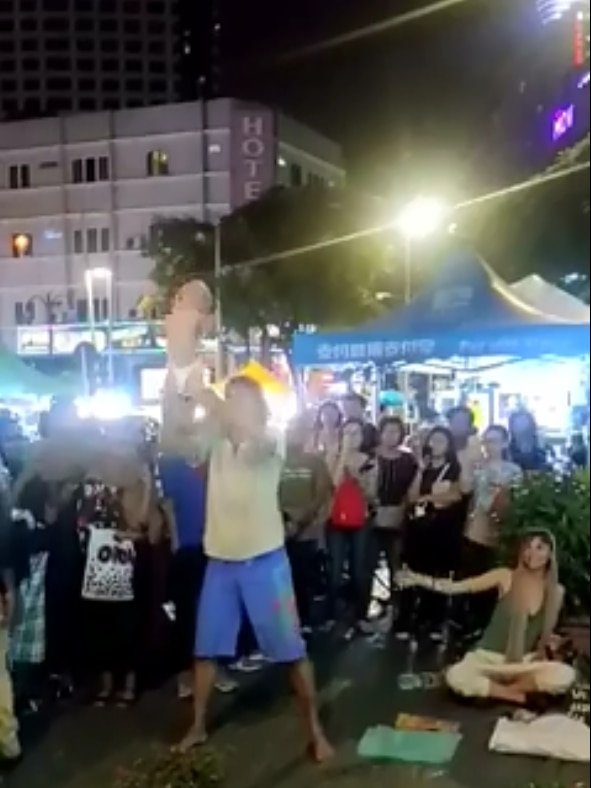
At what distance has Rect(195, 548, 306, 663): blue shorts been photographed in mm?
3646

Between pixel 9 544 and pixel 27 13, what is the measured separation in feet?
5.08

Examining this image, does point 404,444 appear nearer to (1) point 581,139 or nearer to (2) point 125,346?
(2) point 125,346

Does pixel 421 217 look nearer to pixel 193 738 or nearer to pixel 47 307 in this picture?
pixel 47 307

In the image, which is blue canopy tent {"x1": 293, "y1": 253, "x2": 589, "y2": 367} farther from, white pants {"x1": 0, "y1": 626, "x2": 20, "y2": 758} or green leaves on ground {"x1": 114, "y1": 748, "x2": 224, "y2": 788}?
white pants {"x1": 0, "y1": 626, "x2": 20, "y2": 758}

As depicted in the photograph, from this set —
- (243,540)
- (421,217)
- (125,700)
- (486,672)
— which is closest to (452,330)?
(421,217)

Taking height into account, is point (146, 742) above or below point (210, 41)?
below

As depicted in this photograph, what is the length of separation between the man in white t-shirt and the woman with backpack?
0.87 meters

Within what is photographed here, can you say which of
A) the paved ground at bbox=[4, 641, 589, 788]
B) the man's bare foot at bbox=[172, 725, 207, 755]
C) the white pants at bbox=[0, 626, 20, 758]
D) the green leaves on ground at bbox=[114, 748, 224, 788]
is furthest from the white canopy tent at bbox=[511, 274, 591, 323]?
the white pants at bbox=[0, 626, 20, 758]

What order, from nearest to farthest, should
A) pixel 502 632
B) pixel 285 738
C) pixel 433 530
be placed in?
pixel 285 738
pixel 502 632
pixel 433 530

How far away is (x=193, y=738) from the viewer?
12.5ft

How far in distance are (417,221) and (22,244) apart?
1039 millimetres

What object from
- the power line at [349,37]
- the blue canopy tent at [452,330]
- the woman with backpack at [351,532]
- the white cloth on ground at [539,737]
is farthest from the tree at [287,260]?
the white cloth on ground at [539,737]

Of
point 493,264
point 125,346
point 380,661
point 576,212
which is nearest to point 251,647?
point 380,661

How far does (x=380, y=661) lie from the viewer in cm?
461
